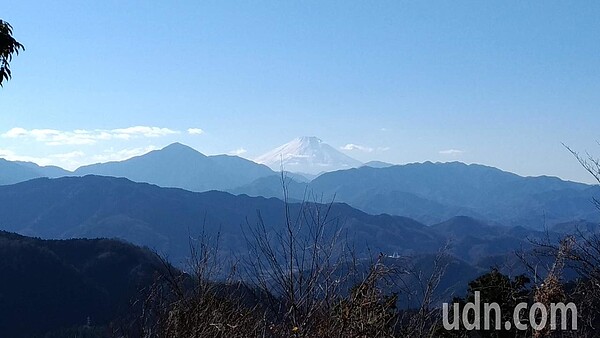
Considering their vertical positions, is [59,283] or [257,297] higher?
[257,297]

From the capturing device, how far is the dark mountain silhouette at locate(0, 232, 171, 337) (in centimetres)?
10494

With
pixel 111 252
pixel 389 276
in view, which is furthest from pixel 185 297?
pixel 111 252

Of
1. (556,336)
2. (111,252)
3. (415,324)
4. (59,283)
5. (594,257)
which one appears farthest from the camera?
(111,252)

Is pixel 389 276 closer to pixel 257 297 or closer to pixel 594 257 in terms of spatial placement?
pixel 257 297

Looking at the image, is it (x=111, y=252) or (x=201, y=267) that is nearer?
(x=201, y=267)

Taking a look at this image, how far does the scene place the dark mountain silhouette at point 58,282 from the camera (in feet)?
344

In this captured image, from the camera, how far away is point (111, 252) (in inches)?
5069

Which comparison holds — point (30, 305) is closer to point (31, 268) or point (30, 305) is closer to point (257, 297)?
point (31, 268)

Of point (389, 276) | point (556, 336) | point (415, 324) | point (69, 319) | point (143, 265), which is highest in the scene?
point (389, 276)

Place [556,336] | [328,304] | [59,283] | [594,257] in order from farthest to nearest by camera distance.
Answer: [59,283]
[556,336]
[594,257]
[328,304]

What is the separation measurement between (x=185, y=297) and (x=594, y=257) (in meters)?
4.74

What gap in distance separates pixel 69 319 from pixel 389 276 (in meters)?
115

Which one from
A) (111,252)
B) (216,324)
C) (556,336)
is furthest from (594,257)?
(111,252)

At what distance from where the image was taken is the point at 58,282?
4547 inches
